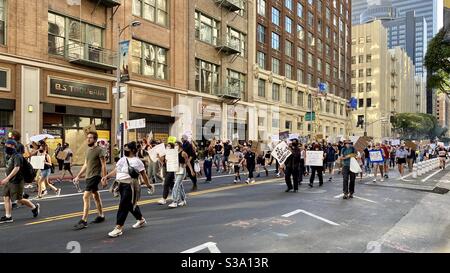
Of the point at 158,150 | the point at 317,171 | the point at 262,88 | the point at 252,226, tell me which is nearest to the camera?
the point at 252,226

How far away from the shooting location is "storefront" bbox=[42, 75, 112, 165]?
79.8ft

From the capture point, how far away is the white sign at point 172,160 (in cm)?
1058

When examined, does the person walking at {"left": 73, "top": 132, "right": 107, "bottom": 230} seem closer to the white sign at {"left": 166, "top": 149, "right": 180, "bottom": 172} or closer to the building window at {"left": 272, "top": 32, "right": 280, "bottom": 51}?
the white sign at {"left": 166, "top": 149, "right": 180, "bottom": 172}

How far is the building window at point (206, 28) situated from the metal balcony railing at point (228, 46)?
2.16ft

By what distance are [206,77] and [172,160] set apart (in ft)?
91.4

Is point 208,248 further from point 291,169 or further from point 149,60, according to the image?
point 149,60

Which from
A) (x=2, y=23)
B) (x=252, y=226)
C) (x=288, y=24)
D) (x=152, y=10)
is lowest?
(x=252, y=226)

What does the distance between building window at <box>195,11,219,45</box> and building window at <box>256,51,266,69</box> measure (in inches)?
334

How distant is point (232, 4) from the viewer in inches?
1574

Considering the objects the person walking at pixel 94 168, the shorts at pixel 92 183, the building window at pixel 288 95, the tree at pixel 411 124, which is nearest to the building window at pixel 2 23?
the person walking at pixel 94 168

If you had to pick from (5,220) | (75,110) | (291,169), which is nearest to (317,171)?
(291,169)

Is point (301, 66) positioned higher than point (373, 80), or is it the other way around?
point (373, 80)

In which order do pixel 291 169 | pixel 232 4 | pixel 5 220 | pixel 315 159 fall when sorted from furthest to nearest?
pixel 232 4 < pixel 315 159 < pixel 291 169 < pixel 5 220
